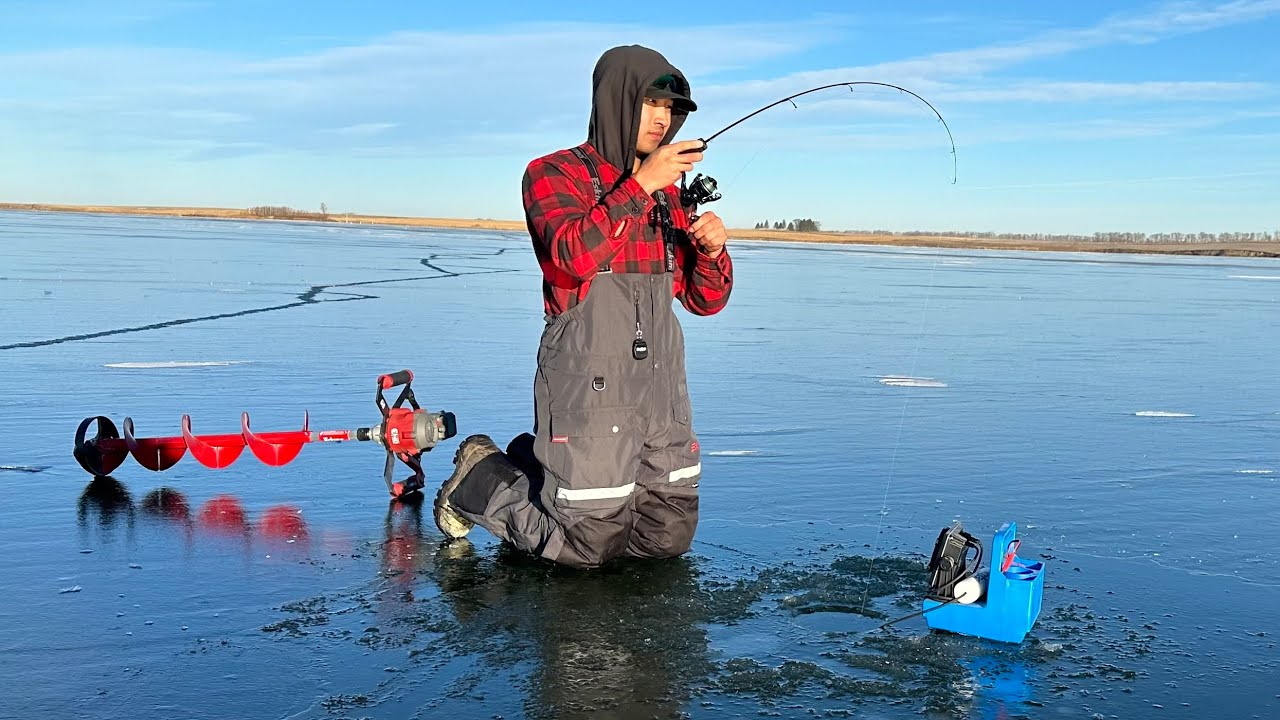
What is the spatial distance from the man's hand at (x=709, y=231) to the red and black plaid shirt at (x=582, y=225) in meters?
0.18

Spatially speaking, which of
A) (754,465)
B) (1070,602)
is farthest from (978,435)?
(1070,602)

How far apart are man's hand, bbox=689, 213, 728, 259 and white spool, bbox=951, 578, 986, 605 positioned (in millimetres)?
1766

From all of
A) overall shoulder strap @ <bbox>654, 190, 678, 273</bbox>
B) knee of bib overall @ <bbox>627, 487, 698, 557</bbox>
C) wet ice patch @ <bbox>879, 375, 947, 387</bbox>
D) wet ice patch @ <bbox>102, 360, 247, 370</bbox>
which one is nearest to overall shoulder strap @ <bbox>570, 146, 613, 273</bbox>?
overall shoulder strap @ <bbox>654, 190, 678, 273</bbox>

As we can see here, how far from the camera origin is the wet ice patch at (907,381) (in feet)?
31.6

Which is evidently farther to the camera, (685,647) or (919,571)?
(919,571)

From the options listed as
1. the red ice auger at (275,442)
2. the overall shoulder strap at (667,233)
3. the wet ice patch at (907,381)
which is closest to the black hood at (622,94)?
the overall shoulder strap at (667,233)

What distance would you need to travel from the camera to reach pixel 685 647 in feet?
12.3

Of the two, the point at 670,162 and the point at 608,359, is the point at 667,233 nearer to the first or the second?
the point at 670,162

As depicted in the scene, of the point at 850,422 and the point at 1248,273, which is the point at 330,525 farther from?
the point at 1248,273

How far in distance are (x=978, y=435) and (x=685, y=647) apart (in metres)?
4.17

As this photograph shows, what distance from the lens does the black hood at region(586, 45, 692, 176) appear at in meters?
4.77

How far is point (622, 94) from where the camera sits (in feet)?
15.8

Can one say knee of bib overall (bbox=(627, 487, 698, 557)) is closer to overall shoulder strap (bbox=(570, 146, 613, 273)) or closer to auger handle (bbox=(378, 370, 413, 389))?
overall shoulder strap (bbox=(570, 146, 613, 273))

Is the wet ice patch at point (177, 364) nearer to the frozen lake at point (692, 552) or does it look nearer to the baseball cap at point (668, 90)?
the frozen lake at point (692, 552)
